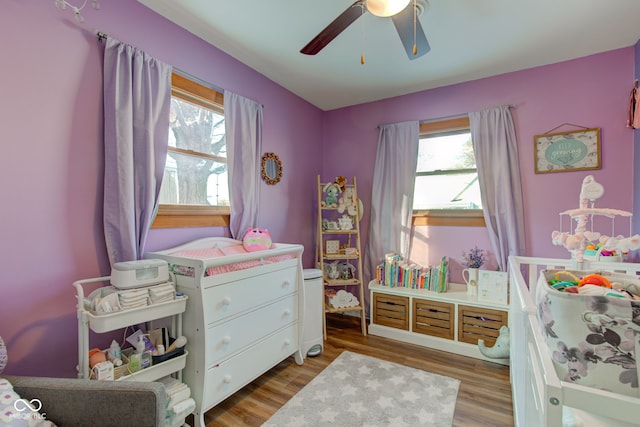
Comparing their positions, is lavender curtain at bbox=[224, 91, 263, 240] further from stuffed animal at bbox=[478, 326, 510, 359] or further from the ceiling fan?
stuffed animal at bbox=[478, 326, 510, 359]

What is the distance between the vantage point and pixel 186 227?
2.13 m

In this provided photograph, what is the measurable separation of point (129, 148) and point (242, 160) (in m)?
0.92

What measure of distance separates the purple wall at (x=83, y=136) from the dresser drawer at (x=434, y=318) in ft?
1.92

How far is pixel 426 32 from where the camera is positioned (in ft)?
6.92

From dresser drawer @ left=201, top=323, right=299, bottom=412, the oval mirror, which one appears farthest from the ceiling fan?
dresser drawer @ left=201, top=323, right=299, bottom=412

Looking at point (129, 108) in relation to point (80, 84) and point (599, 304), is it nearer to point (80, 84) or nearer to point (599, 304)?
point (80, 84)

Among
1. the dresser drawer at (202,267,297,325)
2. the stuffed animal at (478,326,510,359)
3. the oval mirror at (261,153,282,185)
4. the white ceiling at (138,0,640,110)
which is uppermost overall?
the white ceiling at (138,0,640,110)

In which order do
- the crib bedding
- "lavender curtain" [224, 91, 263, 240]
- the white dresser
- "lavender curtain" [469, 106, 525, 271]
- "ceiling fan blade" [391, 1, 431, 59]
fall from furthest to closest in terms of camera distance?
"lavender curtain" [469, 106, 525, 271], "lavender curtain" [224, 91, 263, 240], the white dresser, "ceiling fan blade" [391, 1, 431, 59], the crib bedding

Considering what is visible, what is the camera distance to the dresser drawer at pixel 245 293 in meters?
1.67

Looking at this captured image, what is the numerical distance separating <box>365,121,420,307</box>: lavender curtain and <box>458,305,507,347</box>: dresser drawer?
0.81 metres

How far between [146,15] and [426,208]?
285cm

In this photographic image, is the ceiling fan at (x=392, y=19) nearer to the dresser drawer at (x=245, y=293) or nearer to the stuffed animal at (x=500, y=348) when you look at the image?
the dresser drawer at (x=245, y=293)

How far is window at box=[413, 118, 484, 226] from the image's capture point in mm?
2945

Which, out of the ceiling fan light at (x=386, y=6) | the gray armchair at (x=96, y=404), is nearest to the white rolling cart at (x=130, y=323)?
the gray armchair at (x=96, y=404)
